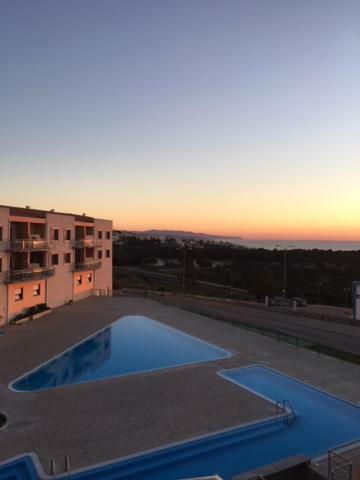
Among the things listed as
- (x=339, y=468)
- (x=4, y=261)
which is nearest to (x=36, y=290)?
(x=4, y=261)

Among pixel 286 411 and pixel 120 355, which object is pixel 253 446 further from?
pixel 120 355

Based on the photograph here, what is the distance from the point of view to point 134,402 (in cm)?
1355

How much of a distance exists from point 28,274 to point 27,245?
81.0 inches

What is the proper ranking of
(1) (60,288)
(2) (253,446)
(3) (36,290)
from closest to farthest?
(2) (253,446)
(3) (36,290)
(1) (60,288)

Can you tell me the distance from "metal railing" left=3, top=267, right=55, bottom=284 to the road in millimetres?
12685

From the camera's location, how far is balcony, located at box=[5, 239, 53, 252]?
26.0 metres

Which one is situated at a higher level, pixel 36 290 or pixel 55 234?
pixel 55 234

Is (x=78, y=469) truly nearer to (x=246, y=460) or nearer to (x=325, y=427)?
(x=246, y=460)

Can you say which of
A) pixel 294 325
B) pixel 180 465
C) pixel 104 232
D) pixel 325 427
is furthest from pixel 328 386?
pixel 104 232

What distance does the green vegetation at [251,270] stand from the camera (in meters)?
61.4

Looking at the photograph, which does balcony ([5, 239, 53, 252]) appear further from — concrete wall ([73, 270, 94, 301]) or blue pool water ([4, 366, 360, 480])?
blue pool water ([4, 366, 360, 480])

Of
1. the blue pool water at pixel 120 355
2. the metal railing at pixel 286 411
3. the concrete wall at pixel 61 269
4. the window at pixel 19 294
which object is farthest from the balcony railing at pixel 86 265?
the metal railing at pixel 286 411

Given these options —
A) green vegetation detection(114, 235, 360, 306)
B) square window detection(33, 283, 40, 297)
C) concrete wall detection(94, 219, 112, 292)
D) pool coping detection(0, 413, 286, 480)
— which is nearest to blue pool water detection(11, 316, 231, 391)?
pool coping detection(0, 413, 286, 480)

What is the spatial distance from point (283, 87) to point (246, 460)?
64.2 ft
